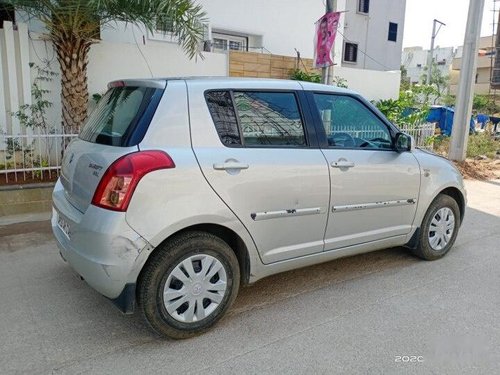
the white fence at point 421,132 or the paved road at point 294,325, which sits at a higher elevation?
the white fence at point 421,132

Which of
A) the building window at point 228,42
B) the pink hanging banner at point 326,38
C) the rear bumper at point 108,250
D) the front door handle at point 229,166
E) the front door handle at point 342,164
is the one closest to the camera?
the rear bumper at point 108,250

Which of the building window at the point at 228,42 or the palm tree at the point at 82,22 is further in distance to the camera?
the building window at the point at 228,42

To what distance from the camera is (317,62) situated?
7133 mm

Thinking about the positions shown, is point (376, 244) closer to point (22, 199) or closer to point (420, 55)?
point (22, 199)

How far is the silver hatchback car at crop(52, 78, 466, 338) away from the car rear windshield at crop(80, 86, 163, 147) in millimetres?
10

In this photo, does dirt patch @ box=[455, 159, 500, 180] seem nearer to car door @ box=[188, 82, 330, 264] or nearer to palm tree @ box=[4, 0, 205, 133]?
palm tree @ box=[4, 0, 205, 133]

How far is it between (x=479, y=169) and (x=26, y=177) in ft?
30.9

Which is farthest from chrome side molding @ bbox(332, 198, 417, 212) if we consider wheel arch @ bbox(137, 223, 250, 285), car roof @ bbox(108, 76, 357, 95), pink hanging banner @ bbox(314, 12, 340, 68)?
pink hanging banner @ bbox(314, 12, 340, 68)

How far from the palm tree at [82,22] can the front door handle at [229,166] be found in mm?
3453

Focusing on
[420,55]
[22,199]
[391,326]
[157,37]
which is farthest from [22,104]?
[420,55]

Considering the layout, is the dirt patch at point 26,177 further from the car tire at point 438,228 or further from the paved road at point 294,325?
the car tire at point 438,228

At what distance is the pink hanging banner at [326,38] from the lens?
6826 mm

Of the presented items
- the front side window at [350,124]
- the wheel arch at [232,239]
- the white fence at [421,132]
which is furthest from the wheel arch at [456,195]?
the white fence at [421,132]

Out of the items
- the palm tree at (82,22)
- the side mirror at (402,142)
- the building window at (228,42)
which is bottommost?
the side mirror at (402,142)
